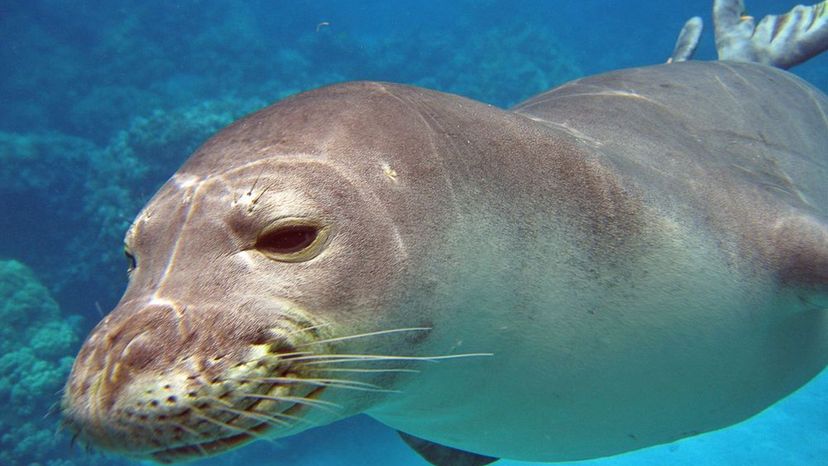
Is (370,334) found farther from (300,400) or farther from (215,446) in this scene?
(215,446)

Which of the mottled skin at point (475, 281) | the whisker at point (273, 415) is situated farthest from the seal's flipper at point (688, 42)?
the whisker at point (273, 415)

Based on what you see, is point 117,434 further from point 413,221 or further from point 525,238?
point 525,238

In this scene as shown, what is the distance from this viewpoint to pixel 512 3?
1556 inches

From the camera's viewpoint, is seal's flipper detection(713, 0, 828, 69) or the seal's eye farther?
seal's flipper detection(713, 0, 828, 69)

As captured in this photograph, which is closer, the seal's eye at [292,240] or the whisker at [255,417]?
the whisker at [255,417]

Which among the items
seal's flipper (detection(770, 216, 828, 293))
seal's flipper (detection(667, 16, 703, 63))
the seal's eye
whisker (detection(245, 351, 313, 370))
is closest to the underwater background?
whisker (detection(245, 351, 313, 370))

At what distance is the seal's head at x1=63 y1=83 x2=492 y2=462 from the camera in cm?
137

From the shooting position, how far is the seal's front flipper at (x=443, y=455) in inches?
138

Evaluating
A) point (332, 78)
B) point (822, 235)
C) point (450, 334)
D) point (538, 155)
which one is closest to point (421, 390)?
point (450, 334)

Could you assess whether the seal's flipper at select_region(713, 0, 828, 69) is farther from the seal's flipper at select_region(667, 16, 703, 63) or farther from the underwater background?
the underwater background

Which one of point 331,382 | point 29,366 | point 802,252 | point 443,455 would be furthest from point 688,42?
point 29,366

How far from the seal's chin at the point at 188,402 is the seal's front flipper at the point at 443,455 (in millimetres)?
2202

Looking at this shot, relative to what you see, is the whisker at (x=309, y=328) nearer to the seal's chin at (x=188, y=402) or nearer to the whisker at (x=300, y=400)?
the seal's chin at (x=188, y=402)

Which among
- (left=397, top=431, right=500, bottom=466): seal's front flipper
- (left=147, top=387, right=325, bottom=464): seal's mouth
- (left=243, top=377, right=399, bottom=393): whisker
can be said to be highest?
(left=397, top=431, right=500, bottom=466): seal's front flipper
